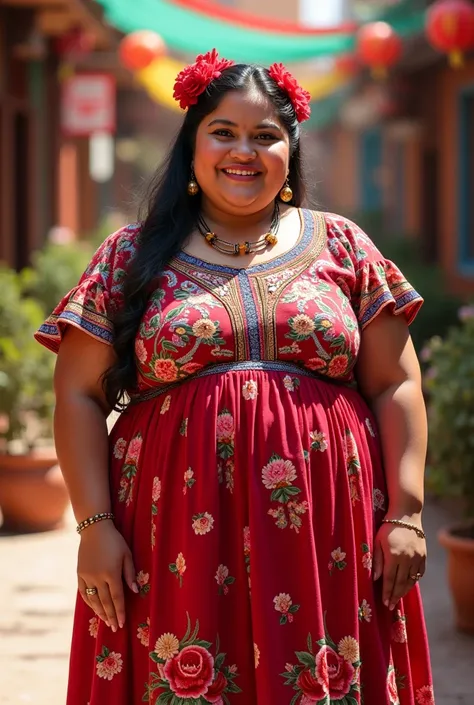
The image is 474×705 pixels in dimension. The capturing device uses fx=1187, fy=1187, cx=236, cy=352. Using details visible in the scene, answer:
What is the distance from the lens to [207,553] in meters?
2.58

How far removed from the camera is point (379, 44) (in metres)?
11.6

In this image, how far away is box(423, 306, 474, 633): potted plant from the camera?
477cm

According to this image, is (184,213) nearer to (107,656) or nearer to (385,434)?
(385,434)

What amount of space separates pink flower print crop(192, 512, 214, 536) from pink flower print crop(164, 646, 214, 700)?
0.25 m

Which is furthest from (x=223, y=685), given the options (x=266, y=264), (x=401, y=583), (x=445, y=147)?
(x=445, y=147)

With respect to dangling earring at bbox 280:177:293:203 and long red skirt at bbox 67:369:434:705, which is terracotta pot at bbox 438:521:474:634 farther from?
dangling earring at bbox 280:177:293:203

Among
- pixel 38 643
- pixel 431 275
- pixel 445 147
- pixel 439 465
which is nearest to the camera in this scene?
pixel 38 643

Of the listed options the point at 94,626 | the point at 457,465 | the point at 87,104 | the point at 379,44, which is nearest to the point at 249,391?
the point at 94,626

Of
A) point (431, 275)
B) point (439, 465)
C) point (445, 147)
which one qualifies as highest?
point (445, 147)

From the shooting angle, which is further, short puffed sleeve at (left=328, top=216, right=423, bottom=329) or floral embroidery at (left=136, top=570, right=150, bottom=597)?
short puffed sleeve at (left=328, top=216, right=423, bottom=329)

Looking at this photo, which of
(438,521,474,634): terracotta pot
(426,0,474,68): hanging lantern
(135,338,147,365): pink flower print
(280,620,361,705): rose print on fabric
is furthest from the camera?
(426,0,474,68): hanging lantern

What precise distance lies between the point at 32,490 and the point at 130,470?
3.76 m

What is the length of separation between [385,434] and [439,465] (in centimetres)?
241

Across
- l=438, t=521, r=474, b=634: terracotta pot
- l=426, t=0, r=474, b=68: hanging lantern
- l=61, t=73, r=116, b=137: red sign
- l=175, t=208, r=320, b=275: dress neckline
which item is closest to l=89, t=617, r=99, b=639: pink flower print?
l=175, t=208, r=320, b=275: dress neckline
